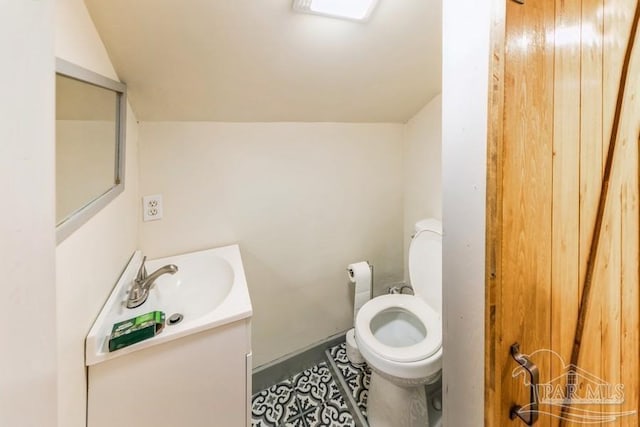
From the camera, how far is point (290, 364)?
5.49 ft

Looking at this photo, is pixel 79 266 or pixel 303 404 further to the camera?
pixel 303 404

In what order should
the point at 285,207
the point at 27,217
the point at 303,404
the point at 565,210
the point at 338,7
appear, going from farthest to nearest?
the point at 285,207 → the point at 303,404 → the point at 338,7 → the point at 565,210 → the point at 27,217

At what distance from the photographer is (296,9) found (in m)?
0.87

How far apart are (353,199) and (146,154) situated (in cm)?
118

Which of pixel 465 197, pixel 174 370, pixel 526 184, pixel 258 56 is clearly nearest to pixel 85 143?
pixel 258 56

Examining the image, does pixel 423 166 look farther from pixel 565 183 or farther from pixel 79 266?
pixel 79 266

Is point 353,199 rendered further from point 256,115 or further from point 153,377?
point 153,377

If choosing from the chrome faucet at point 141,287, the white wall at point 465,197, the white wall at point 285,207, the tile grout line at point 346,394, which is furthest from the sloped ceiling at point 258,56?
the tile grout line at point 346,394

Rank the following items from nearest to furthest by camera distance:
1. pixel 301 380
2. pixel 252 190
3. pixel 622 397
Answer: pixel 622 397, pixel 252 190, pixel 301 380

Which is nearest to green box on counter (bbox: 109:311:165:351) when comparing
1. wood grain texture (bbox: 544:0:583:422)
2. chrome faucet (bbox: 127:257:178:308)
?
chrome faucet (bbox: 127:257:178:308)

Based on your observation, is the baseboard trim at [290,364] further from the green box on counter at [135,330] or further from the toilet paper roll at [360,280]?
the green box on counter at [135,330]

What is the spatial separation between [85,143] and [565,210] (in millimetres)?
1285

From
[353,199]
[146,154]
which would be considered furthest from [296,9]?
[353,199]

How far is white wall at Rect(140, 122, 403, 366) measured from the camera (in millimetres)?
1313
